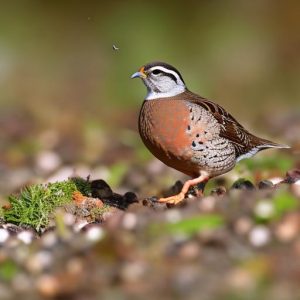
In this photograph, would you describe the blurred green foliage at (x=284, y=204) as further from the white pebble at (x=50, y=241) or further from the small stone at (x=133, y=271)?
the white pebble at (x=50, y=241)

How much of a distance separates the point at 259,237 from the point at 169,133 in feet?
9.20

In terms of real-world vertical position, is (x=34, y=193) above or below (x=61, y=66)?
below

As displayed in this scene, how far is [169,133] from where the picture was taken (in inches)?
353

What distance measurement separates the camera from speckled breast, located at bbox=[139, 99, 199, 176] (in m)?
8.97

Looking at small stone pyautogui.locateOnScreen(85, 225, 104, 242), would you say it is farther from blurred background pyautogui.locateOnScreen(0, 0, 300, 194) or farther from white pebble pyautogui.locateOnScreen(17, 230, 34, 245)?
blurred background pyautogui.locateOnScreen(0, 0, 300, 194)

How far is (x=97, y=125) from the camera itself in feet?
51.6

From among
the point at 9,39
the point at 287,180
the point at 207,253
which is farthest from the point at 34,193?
the point at 9,39

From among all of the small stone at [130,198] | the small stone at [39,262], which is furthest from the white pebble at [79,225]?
the small stone at [39,262]

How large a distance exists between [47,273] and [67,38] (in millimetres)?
14627

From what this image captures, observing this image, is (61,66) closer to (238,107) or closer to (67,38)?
(67,38)

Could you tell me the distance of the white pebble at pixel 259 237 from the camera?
248 inches

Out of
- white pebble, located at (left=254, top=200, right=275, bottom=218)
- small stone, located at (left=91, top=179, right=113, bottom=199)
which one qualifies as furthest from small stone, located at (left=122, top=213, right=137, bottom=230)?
small stone, located at (left=91, top=179, right=113, bottom=199)

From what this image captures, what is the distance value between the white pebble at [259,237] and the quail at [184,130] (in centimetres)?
250

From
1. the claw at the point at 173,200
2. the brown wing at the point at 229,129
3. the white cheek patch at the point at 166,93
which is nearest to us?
the claw at the point at 173,200
